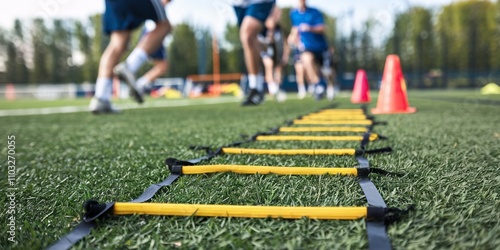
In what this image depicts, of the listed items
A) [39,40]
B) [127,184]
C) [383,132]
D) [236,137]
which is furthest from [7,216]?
[39,40]

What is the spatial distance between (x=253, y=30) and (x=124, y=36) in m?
1.77

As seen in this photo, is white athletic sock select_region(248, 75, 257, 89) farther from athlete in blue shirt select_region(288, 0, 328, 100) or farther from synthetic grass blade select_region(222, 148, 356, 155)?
synthetic grass blade select_region(222, 148, 356, 155)

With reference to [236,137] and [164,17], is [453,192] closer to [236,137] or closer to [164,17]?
[236,137]

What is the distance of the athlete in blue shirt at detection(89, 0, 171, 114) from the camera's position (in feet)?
14.1

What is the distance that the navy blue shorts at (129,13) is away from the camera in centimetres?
428

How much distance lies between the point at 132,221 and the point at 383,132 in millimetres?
1898

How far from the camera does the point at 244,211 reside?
0.91 m

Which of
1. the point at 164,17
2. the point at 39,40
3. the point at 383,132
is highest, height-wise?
the point at 39,40

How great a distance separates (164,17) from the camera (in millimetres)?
4465

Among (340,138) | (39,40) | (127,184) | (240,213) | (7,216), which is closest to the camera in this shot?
(240,213)

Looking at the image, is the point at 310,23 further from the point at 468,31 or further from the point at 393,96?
the point at 468,31

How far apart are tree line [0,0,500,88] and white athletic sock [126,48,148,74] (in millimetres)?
26862

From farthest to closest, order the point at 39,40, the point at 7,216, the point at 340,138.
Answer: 1. the point at 39,40
2. the point at 340,138
3. the point at 7,216

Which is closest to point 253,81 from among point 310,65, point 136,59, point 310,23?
point 136,59
